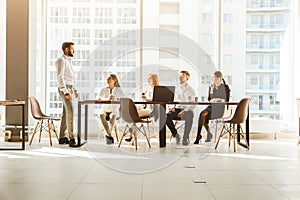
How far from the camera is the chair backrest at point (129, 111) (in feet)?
22.9

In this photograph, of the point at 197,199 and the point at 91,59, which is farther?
the point at 91,59

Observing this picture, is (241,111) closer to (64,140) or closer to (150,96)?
(150,96)

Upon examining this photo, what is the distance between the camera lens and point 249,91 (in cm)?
934

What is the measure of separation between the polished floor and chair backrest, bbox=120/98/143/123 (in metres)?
0.49

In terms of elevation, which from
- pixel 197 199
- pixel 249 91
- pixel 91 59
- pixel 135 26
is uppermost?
pixel 135 26

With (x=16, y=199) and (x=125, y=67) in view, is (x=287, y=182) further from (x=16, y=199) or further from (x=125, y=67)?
(x=125, y=67)

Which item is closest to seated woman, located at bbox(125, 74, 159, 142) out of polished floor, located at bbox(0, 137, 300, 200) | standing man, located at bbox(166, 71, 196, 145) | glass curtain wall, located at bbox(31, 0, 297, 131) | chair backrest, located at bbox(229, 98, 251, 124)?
standing man, located at bbox(166, 71, 196, 145)

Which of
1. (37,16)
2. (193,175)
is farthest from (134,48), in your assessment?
(193,175)


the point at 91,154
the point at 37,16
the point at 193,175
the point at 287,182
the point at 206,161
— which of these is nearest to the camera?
the point at 287,182

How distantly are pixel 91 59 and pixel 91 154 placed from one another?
3508 millimetres

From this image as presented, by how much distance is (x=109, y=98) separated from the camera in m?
7.69

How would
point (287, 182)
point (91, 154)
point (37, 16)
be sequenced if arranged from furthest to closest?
point (37, 16), point (91, 154), point (287, 182)

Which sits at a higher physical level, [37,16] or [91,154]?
[37,16]

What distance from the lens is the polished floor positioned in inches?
159
